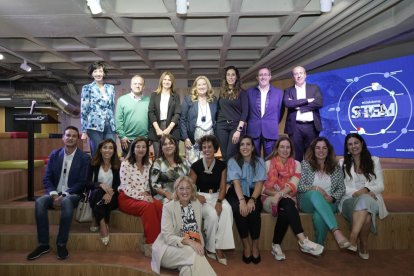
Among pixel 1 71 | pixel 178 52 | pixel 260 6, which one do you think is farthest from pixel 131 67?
Answer: pixel 260 6

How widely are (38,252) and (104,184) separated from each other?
836 mm

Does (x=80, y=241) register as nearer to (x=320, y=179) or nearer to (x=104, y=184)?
(x=104, y=184)

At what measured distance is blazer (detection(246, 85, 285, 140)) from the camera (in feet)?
10.8

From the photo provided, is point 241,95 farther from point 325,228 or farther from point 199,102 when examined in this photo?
point 325,228

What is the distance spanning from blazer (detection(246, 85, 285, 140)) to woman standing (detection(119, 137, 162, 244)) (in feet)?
3.77

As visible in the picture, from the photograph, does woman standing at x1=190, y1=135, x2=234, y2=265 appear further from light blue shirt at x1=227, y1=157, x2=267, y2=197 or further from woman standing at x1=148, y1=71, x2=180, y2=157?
woman standing at x1=148, y1=71, x2=180, y2=157

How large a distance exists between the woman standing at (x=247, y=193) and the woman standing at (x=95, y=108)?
1513 mm

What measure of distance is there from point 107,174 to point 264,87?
6.18ft

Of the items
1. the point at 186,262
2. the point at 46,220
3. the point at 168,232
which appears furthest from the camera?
the point at 46,220

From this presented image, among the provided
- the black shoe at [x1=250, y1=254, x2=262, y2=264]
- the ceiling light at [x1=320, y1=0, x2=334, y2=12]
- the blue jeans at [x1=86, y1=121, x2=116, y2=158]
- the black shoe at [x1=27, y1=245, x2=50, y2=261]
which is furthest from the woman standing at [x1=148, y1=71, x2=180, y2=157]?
the ceiling light at [x1=320, y1=0, x2=334, y2=12]

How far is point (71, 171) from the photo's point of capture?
10.2 feet

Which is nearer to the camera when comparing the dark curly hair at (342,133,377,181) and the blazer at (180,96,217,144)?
the dark curly hair at (342,133,377,181)

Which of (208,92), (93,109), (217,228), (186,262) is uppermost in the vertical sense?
(208,92)

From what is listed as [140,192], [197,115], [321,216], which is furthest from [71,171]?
[321,216]
